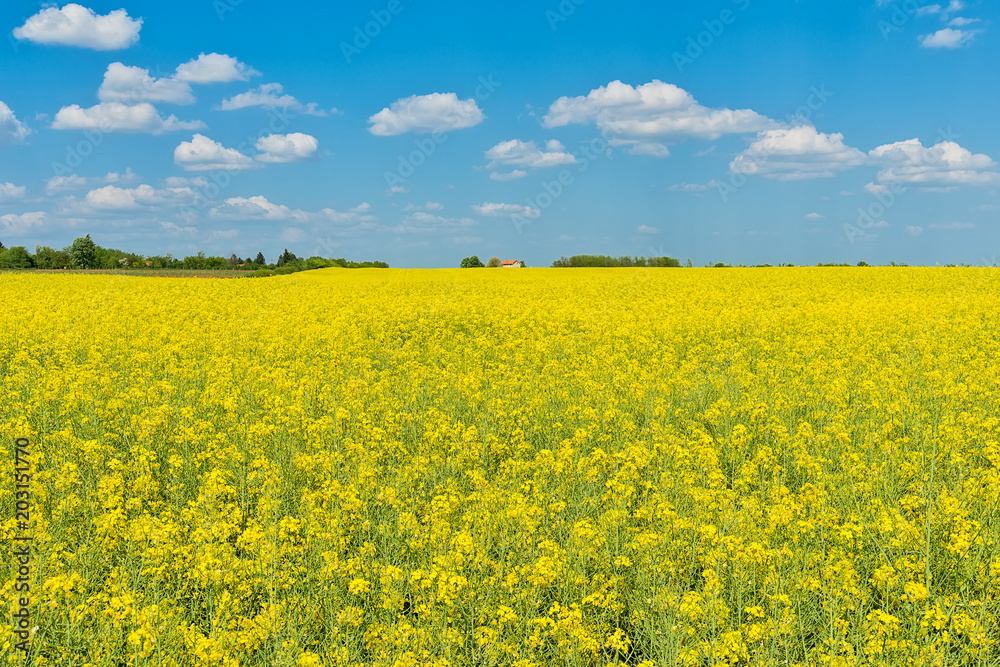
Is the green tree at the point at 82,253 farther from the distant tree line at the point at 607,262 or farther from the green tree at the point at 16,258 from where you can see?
the distant tree line at the point at 607,262

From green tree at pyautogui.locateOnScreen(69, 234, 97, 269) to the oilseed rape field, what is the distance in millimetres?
120791

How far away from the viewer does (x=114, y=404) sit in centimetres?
858

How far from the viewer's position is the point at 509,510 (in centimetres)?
502

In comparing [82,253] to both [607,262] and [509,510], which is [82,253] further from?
[509,510]

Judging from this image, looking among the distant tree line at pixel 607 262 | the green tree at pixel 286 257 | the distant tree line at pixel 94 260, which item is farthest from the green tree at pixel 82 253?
the distant tree line at pixel 607 262

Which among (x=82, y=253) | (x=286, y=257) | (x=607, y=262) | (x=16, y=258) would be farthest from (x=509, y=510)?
(x=16, y=258)

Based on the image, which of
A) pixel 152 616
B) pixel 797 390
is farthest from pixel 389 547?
pixel 797 390

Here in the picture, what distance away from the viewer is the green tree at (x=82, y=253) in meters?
111

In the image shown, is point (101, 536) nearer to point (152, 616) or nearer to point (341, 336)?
point (152, 616)

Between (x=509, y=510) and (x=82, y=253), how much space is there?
13329 centimetres

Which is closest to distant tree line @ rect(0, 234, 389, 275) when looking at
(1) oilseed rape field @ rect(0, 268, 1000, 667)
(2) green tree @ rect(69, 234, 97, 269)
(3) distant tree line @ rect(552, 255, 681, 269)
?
(2) green tree @ rect(69, 234, 97, 269)

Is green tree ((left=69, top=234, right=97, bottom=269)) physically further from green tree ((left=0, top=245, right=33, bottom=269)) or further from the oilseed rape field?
the oilseed rape field

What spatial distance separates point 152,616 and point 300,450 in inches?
147

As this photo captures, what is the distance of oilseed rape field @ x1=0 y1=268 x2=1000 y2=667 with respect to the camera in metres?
3.98
